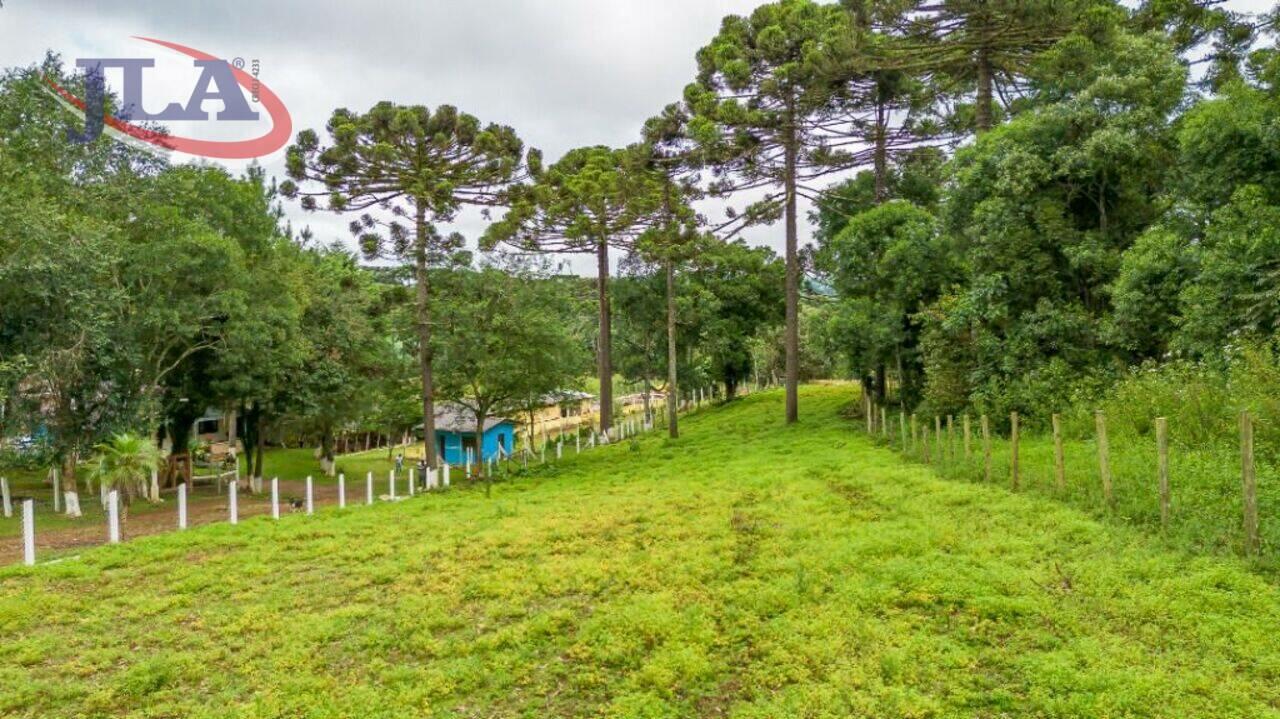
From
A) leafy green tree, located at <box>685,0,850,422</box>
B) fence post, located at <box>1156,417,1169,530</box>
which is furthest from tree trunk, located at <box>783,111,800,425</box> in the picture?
fence post, located at <box>1156,417,1169,530</box>

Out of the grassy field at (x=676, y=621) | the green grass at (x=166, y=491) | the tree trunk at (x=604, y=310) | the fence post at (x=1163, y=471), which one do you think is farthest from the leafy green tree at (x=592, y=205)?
the fence post at (x=1163, y=471)

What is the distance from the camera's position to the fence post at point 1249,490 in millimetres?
5754

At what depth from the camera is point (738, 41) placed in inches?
795

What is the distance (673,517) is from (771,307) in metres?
20.7

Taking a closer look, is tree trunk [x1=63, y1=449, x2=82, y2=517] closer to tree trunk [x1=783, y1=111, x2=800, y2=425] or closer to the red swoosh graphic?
the red swoosh graphic

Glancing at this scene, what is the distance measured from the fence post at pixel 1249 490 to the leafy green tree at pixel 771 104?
14.7 meters

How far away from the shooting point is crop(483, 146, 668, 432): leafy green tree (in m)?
20.2

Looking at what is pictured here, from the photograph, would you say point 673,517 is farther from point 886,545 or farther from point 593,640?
point 593,640

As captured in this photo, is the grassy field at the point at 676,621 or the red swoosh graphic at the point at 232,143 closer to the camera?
the grassy field at the point at 676,621

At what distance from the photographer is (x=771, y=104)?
67.9ft

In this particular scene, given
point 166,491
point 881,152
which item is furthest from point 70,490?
point 881,152

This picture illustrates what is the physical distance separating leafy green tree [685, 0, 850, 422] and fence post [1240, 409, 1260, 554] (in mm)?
14742

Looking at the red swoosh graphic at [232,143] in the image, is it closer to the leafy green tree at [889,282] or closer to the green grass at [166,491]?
the green grass at [166,491]

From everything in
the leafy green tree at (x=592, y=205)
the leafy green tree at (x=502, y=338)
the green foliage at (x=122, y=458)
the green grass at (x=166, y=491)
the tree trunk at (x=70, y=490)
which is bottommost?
the green grass at (x=166, y=491)
